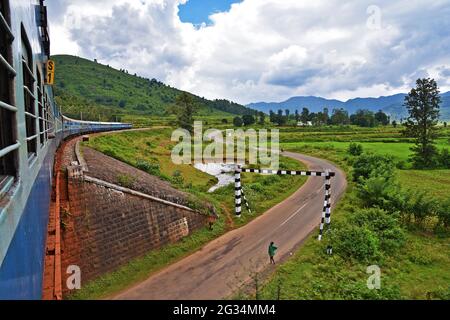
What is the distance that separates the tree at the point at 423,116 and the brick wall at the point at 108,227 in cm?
3348

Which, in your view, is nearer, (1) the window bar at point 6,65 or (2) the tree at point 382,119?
(1) the window bar at point 6,65

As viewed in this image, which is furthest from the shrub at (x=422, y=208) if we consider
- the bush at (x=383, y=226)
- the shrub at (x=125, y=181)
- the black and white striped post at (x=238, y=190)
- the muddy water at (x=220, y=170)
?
the muddy water at (x=220, y=170)

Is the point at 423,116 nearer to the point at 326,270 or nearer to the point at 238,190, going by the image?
the point at 238,190

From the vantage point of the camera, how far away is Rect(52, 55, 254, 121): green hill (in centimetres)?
11875

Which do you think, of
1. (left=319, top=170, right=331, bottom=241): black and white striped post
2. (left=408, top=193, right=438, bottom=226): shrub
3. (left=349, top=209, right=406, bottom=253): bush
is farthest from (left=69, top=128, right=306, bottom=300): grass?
(left=408, top=193, right=438, bottom=226): shrub

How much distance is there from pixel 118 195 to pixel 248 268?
526 cm

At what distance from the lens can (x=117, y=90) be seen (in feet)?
444

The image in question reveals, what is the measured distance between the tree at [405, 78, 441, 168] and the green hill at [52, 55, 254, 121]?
80.1 m

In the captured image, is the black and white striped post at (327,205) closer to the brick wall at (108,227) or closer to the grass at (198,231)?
the grass at (198,231)

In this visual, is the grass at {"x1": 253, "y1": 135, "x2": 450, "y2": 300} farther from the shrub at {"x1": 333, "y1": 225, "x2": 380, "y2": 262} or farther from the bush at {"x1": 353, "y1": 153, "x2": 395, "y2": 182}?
the bush at {"x1": 353, "y1": 153, "x2": 395, "y2": 182}

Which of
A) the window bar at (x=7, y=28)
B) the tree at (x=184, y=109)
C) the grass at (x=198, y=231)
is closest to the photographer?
the window bar at (x=7, y=28)

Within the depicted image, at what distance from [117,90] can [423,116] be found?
118225mm

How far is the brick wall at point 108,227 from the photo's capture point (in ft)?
34.2
